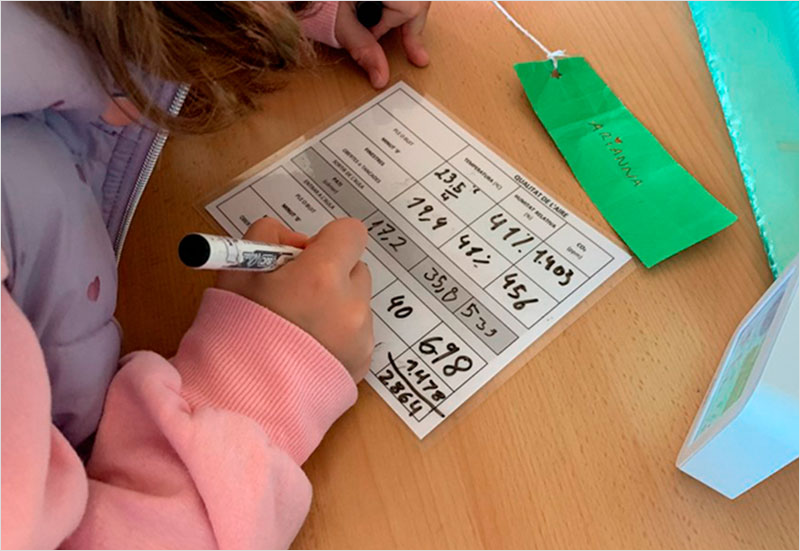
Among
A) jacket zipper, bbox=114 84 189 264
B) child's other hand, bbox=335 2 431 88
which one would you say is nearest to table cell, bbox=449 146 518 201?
child's other hand, bbox=335 2 431 88

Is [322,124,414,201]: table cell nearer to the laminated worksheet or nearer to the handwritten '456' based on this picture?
the laminated worksheet

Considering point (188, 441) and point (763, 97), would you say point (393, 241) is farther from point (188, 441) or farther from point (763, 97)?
point (763, 97)

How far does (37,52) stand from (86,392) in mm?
204

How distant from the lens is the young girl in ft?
1.27

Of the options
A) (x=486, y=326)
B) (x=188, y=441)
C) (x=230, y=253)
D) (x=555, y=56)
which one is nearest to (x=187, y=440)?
(x=188, y=441)

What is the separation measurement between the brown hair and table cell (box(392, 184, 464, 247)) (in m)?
0.15

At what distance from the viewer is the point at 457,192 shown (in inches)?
23.1

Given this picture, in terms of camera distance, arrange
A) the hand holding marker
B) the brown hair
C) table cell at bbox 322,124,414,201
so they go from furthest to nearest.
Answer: table cell at bbox 322,124,414,201, the hand holding marker, the brown hair

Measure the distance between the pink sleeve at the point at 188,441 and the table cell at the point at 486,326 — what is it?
0.32ft

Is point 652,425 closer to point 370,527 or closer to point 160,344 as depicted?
point 370,527

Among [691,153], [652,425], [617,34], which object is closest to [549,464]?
[652,425]

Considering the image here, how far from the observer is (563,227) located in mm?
569

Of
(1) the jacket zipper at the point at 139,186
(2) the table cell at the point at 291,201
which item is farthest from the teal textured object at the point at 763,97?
(1) the jacket zipper at the point at 139,186

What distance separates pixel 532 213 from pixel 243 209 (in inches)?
8.8
